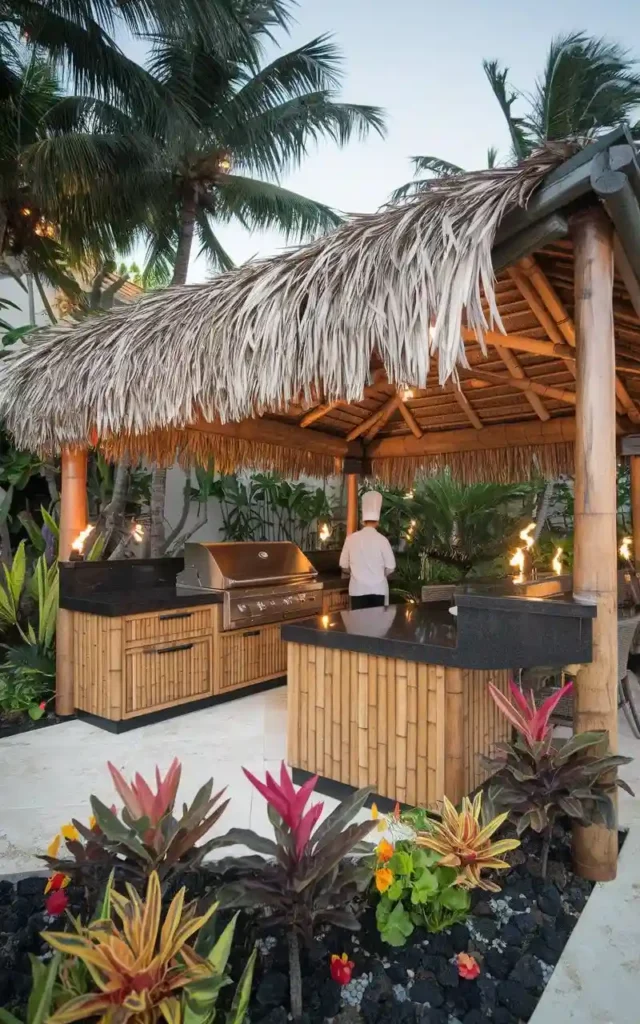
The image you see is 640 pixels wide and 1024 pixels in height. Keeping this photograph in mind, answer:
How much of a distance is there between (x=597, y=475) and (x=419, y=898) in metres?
1.54

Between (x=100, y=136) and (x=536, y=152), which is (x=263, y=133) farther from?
(x=536, y=152)

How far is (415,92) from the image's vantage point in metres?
11.3

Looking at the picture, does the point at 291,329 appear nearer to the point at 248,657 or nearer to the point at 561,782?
the point at 561,782

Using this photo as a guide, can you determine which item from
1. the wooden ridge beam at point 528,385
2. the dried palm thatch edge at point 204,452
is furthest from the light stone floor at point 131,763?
the wooden ridge beam at point 528,385

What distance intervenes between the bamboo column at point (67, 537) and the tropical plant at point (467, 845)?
3.02 m

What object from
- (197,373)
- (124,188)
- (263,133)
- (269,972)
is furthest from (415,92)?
(269,972)

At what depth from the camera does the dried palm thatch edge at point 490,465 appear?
18.7 ft

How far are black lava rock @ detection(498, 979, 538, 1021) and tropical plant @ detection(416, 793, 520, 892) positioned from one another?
0.23 m

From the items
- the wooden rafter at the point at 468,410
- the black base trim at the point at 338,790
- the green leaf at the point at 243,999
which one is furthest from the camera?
the wooden rafter at the point at 468,410

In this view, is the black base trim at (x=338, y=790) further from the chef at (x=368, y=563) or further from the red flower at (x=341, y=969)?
the chef at (x=368, y=563)

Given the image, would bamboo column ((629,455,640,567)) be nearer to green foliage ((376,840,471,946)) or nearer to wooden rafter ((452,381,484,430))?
wooden rafter ((452,381,484,430))

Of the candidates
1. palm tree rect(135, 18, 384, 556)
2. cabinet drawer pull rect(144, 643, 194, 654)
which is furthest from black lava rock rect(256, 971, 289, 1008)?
palm tree rect(135, 18, 384, 556)

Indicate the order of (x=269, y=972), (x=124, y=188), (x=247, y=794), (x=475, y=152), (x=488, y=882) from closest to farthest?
1. (x=269, y=972)
2. (x=488, y=882)
3. (x=247, y=794)
4. (x=124, y=188)
5. (x=475, y=152)

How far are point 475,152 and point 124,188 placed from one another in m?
8.42
